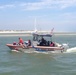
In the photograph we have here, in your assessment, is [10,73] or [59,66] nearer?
[10,73]

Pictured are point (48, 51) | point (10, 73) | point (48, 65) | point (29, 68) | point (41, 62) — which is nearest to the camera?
point (10, 73)

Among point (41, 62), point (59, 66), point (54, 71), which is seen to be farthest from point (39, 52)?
point (54, 71)

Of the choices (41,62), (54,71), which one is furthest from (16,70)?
(41,62)

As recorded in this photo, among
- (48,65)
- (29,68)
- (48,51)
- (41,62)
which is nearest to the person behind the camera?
(29,68)

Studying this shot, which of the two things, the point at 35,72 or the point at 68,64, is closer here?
the point at 35,72

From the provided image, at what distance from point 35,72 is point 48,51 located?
38.4 feet

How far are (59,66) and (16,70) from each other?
3755mm

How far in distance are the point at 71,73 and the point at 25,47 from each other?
1303cm

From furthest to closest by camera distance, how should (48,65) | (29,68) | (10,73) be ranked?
(48,65) → (29,68) → (10,73)

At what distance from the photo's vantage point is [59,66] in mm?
23547

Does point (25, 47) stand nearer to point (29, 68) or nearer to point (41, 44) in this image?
point (41, 44)

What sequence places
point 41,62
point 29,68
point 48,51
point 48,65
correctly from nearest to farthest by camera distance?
point 29,68 → point 48,65 → point 41,62 → point 48,51

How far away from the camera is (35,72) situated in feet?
69.1

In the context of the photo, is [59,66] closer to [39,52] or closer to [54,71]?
[54,71]
